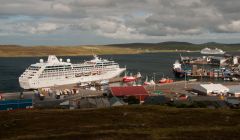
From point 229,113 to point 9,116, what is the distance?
21177mm

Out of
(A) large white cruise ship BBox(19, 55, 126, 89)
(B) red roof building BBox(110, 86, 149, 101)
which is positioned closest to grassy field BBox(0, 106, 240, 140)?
(B) red roof building BBox(110, 86, 149, 101)

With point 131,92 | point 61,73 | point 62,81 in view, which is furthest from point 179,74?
point 131,92

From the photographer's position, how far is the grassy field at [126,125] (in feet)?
80.1

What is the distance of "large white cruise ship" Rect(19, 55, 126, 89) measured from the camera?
89.2 metres

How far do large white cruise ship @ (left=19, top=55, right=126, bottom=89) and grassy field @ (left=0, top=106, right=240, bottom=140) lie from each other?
180ft

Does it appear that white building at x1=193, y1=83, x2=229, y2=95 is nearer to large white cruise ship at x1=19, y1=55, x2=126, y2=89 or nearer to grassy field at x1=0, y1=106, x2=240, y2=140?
grassy field at x1=0, y1=106, x2=240, y2=140

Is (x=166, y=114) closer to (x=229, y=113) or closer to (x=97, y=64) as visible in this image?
(x=229, y=113)

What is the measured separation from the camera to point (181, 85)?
8325 cm

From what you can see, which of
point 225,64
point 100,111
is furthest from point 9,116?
point 225,64

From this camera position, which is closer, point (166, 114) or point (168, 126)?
point (168, 126)

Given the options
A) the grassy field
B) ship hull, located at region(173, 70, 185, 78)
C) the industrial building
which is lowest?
the industrial building

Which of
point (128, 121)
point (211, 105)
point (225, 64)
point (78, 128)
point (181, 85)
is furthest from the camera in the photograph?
point (225, 64)

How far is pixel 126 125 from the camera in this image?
28031mm

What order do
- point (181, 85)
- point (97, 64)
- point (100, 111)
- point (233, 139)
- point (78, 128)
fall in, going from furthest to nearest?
1. point (97, 64)
2. point (181, 85)
3. point (100, 111)
4. point (78, 128)
5. point (233, 139)
